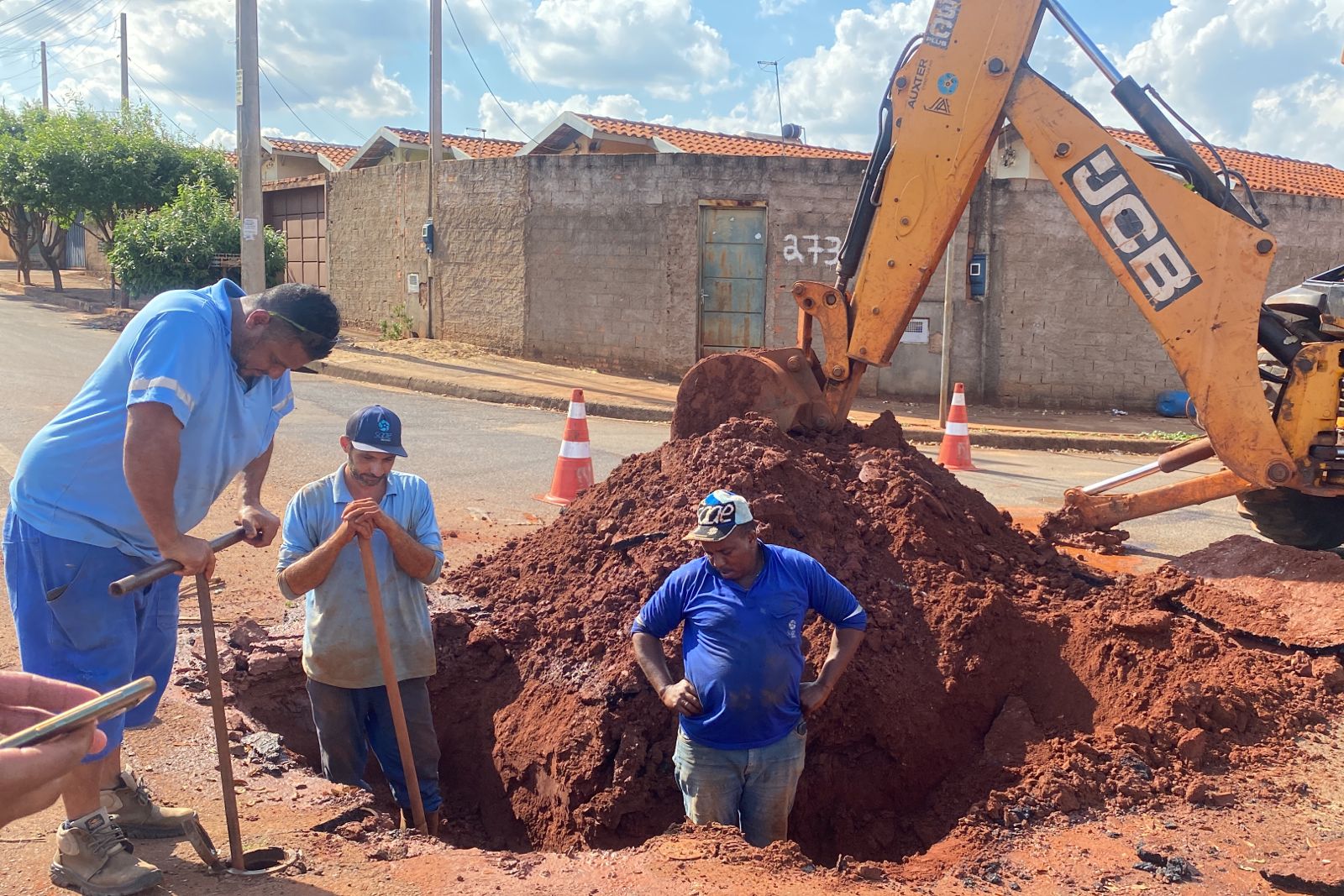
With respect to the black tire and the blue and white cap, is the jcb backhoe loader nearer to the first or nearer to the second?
the black tire

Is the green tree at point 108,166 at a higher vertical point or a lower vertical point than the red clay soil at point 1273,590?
higher

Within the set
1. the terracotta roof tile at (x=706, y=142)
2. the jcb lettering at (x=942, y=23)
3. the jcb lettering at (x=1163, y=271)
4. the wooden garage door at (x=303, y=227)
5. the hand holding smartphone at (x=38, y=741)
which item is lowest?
the hand holding smartphone at (x=38, y=741)

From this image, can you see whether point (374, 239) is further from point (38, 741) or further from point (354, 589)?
point (38, 741)

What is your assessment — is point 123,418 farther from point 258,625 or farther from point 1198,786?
point 1198,786

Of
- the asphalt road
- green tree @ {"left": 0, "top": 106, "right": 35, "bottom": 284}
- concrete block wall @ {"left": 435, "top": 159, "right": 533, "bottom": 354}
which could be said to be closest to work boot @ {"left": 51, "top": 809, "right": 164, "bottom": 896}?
the asphalt road

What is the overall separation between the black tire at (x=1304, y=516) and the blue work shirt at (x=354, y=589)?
5716 millimetres

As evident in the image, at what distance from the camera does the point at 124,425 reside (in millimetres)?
3252

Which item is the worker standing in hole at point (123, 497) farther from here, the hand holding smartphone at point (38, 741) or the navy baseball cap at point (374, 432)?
the hand holding smartphone at point (38, 741)

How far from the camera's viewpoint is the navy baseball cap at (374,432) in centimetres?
380

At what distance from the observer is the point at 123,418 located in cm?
325

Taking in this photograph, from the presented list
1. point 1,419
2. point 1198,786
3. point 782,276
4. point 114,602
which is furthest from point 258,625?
point 782,276

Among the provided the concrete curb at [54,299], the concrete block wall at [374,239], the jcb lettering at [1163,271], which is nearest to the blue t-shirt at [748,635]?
the jcb lettering at [1163,271]

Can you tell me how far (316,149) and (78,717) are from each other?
32625mm

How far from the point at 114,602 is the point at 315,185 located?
72.5 feet
